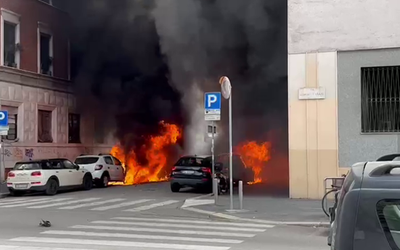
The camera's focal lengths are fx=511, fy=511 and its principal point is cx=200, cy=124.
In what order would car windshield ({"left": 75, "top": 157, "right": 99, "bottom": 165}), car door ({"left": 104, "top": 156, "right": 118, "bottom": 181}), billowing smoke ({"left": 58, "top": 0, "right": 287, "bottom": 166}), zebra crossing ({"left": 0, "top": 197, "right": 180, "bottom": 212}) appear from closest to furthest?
1. zebra crossing ({"left": 0, "top": 197, "right": 180, "bottom": 212})
2. car windshield ({"left": 75, "top": 157, "right": 99, "bottom": 165})
3. car door ({"left": 104, "top": 156, "right": 118, "bottom": 181})
4. billowing smoke ({"left": 58, "top": 0, "right": 287, "bottom": 166})

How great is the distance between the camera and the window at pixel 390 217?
2.41 metres

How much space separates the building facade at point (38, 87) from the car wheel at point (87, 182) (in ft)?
14.2

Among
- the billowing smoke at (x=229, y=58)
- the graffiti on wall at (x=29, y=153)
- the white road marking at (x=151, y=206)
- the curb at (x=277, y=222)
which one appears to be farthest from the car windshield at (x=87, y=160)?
the curb at (x=277, y=222)

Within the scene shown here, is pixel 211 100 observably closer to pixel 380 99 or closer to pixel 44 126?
pixel 380 99

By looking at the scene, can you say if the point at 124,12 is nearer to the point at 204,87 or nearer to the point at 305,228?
the point at 204,87

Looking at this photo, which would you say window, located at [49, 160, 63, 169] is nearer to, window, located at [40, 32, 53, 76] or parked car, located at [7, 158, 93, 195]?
parked car, located at [7, 158, 93, 195]

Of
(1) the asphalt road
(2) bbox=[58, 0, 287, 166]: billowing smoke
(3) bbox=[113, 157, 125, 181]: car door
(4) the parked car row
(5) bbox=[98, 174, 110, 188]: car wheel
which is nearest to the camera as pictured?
(1) the asphalt road

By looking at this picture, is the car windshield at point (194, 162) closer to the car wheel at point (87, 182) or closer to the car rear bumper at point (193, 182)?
the car rear bumper at point (193, 182)

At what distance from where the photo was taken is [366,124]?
15.9 metres

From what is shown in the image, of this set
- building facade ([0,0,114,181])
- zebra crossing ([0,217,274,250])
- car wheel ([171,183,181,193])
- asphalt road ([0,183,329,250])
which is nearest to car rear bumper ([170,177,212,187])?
car wheel ([171,183,181,193])

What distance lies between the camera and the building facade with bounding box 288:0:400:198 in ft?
51.3

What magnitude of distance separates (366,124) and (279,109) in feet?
34.1

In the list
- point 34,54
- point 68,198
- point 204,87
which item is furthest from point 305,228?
point 34,54

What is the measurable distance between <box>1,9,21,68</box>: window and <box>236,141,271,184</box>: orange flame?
40.4 feet
